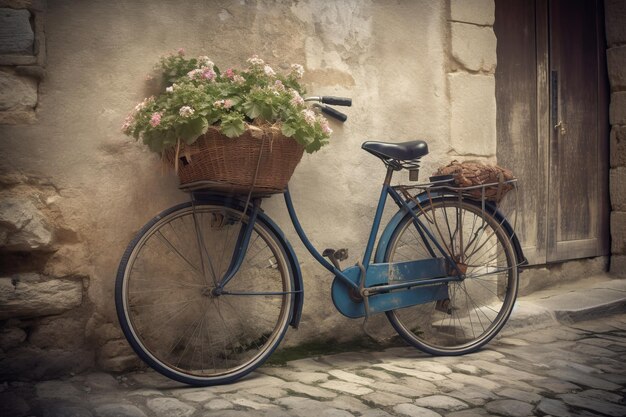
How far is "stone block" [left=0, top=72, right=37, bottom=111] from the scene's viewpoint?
3.02 meters

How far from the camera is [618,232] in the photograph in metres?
5.78

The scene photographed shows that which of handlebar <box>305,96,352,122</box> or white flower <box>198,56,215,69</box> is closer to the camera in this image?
white flower <box>198,56,215,69</box>

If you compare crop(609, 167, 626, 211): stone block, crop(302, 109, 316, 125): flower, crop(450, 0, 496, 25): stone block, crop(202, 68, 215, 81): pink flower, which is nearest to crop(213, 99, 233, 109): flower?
crop(202, 68, 215, 81): pink flower

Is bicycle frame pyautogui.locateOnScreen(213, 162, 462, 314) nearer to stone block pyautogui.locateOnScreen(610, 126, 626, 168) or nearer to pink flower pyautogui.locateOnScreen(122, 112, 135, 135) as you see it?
pink flower pyautogui.locateOnScreen(122, 112, 135, 135)

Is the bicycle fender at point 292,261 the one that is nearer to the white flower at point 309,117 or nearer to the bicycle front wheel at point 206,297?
the bicycle front wheel at point 206,297

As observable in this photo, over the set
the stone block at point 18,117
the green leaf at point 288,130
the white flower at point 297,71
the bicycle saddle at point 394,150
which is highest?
the white flower at point 297,71

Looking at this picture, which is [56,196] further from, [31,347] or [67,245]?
[31,347]

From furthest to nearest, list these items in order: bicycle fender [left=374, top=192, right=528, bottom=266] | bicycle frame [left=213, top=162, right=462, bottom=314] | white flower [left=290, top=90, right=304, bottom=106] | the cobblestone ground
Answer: bicycle fender [left=374, top=192, right=528, bottom=266]
bicycle frame [left=213, top=162, right=462, bottom=314]
white flower [left=290, top=90, right=304, bottom=106]
the cobblestone ground

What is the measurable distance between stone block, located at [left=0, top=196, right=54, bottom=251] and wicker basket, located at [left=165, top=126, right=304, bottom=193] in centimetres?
70

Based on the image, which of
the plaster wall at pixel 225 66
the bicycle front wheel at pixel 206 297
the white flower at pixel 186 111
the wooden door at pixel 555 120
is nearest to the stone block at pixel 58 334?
the plaster wall at pixel 225 66

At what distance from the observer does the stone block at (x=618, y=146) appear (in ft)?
18.8

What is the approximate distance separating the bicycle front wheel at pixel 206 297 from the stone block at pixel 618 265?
357 cm

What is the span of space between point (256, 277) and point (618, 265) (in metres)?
3.71

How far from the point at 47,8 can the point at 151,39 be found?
514 millimetres
